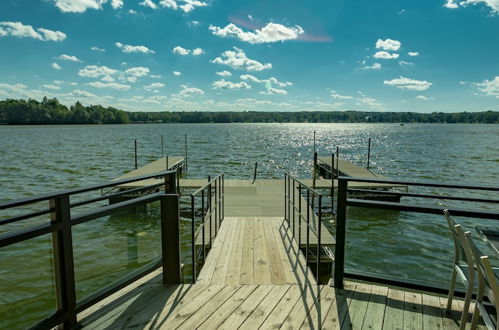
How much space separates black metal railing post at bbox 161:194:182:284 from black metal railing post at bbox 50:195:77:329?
0.95m

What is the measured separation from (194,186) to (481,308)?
12133mm

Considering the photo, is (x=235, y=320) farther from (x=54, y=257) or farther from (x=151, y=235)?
(x=151, y=235)

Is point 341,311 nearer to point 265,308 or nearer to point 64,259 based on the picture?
point 265,308

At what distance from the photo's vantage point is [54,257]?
2.41m

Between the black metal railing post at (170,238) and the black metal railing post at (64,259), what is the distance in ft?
3.13

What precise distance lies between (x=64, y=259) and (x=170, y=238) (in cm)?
106

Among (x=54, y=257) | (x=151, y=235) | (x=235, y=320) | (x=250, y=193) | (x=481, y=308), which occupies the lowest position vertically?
(x=151, y=235)

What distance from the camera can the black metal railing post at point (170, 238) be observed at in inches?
128

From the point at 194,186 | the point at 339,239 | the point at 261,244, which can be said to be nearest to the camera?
the point at 339,239

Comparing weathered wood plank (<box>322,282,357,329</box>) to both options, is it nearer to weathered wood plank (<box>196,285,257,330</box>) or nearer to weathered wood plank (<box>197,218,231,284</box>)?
weathered wood plank (<box>196,285,257,330</box>)

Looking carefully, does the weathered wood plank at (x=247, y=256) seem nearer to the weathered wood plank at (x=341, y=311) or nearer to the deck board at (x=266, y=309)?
the deck board at (x=266, y=309)

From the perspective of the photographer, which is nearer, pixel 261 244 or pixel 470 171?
pixel 261 244

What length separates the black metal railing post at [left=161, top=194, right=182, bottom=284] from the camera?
3264mm

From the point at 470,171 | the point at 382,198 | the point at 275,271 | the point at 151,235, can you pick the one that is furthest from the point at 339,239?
the point at 470,171
